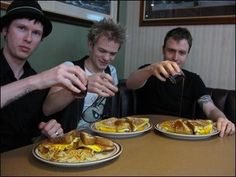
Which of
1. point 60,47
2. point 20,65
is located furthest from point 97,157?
point 60,47

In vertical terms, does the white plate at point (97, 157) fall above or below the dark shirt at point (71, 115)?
above

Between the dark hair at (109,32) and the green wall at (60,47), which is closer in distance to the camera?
the dark hair at (109,32)

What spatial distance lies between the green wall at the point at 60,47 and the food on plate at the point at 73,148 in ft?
3.84

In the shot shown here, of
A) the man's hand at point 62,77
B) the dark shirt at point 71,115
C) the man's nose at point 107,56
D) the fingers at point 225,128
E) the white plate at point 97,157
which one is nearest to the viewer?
the white plate at point 97,157

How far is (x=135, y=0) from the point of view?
9.05 ft

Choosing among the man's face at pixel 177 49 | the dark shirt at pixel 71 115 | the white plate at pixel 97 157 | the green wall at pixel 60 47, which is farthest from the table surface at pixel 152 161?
the green wall at pixel 60 47

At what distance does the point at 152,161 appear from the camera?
2.76ft

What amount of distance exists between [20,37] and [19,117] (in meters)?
0.36

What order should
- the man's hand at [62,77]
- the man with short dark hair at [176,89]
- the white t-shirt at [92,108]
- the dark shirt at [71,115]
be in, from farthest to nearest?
1. the man with short dark hair at [176,89]
2. the white t-shirt at [92,108]
3. the dark shirt at [71,115]
4. the man's hand at [62,77]

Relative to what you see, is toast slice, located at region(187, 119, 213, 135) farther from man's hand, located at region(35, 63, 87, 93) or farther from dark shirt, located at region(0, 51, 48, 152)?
dark shirt, located at region(0, 51, 48, 152)

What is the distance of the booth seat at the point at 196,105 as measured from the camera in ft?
6.65

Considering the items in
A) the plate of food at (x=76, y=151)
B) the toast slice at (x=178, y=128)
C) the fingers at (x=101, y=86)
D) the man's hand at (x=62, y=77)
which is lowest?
the toast slice at (x=178, y=128)

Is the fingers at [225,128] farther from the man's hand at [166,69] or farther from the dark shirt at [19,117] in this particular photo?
the dark shirt at [19,117]

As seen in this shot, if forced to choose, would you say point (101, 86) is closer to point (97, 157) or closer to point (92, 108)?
point (97, 157)
